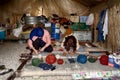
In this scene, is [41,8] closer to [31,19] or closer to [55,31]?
[31,19]

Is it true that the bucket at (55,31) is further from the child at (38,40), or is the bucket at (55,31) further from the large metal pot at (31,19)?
the child at (38,40)

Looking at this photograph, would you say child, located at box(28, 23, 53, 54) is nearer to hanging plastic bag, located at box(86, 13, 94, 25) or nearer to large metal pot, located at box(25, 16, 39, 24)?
large metal pot, located at box(25, 16, 39, 24)

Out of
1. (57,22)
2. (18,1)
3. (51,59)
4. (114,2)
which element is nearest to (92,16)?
(57,22)

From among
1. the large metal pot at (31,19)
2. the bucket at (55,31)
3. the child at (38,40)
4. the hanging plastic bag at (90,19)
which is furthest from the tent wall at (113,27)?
the large metal pot at (31,19)

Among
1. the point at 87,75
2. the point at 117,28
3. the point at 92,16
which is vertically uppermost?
the point at 92,16

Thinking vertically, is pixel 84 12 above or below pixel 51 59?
above

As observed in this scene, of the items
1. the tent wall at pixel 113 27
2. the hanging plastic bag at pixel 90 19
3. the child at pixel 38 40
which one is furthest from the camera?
the hanging plastic bag at pixel 90 19

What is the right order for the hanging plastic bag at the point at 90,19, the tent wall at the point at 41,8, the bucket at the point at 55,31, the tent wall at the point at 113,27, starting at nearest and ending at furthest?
the tent wall at the point at 113,27, the hanging plastic bag at the point at 90,19, the bucket at the point at 55,31, the tent wall at the point at 41,8

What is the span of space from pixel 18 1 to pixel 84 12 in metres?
2.63

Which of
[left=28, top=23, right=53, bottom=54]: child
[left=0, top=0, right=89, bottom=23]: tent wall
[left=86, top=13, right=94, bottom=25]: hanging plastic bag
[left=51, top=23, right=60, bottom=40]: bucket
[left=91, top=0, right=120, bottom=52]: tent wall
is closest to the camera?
[left=28, top=23, right=53, bottom=54]: child

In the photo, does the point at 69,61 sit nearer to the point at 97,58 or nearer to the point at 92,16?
the point at 97,58

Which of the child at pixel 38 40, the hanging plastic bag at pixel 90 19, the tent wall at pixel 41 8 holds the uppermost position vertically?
the tent wall at pixel 41 8

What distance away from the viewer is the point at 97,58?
395cm

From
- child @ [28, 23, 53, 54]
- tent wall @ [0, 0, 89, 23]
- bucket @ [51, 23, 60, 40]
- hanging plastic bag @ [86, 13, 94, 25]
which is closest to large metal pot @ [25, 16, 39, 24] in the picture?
tent wall @ [0, 0, 89, 23]
